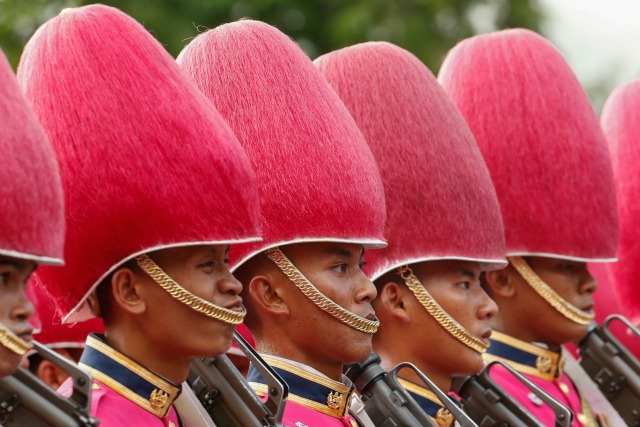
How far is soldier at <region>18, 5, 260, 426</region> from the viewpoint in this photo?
191 inches

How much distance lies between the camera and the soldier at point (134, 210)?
4.84 metres

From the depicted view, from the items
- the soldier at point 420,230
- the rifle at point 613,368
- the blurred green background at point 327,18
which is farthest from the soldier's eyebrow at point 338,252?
the blurred green background at point 327,18

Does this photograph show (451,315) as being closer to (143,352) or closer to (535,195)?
(535,195)

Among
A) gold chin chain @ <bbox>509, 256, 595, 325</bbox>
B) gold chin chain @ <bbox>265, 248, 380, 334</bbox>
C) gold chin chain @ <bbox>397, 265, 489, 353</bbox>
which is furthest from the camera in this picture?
gold chin chain @ <bbox>509, 256, 595, 325</bbox>

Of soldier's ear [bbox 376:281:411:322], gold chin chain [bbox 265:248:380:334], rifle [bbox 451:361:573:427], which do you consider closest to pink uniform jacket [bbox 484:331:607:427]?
rifle [bbox 451:361:573:427]

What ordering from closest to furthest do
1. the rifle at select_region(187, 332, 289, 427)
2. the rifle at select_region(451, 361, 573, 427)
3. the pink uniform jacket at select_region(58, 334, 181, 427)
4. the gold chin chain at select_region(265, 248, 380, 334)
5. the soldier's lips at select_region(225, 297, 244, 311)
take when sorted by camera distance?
the pink uniform jacket at select_region(58, 334, 181, 427) → the soldier's lips at select_region(225, 297, 244, 311) → the rifle at select_region(187, 332, 289, 427) → the gold chin chain at select_region(265, 248, 380, 334) → the rifle at select_region(451, 361, 573, 427)

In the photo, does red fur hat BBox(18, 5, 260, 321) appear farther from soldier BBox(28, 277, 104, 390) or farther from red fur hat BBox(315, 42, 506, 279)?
soldier BBox(28, 277, 104, 390)

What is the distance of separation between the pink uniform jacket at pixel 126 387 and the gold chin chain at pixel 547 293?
9.45ft

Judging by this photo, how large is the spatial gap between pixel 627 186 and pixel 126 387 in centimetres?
465

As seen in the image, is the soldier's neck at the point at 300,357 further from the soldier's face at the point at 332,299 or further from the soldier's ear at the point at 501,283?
the soldier's ear at the point at 501,283

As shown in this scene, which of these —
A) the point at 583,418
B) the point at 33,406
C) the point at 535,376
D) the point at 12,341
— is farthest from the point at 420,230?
the point at 12,341

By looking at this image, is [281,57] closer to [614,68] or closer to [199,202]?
[199,202]

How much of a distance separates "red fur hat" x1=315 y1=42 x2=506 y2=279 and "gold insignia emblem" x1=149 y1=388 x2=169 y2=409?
166 centimetres

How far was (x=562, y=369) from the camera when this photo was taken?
25.5ft
